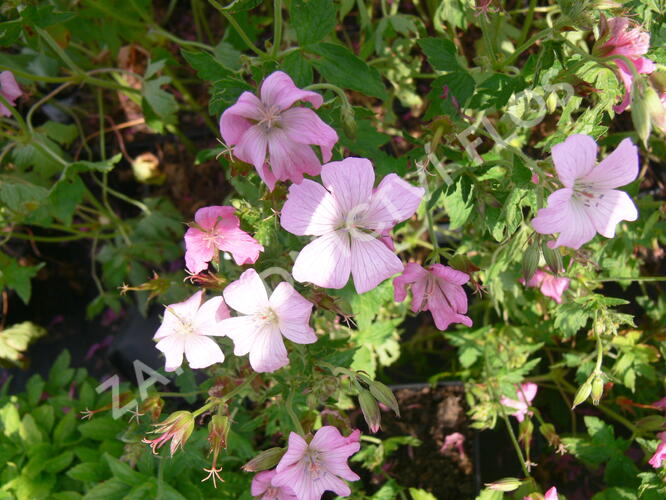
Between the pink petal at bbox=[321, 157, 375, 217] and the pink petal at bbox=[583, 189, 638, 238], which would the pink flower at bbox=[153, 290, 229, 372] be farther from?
the pink petal at bbox=[583, 189, 638, 238]

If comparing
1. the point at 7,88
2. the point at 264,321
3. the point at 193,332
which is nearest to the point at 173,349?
the point at 193,332

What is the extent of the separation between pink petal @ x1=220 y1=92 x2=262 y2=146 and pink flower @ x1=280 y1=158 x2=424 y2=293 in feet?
0.34

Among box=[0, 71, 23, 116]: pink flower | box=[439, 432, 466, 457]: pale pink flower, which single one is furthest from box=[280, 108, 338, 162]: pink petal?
box=[439, 432, 466, 457]: pale pink flower

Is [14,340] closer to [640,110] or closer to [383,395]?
[383,395]

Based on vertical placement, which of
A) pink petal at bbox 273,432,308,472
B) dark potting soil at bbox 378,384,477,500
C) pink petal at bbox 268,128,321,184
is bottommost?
dark potting soil at bbox 378,384,477,500

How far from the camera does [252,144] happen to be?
67 centimetres

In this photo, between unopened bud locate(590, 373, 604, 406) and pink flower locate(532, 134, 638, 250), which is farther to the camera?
unopened bud locate(590, 373, 604, 406)

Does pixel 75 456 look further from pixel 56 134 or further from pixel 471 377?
pixel 471 377

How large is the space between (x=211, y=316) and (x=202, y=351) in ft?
0.17

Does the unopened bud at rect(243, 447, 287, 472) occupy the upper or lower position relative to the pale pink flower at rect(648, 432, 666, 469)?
Answer: upper

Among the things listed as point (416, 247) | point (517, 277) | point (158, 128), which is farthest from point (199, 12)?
point (517, 277)

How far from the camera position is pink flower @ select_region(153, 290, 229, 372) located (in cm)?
73

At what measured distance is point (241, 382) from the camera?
84 cm

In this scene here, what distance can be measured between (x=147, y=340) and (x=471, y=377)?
33.7 inches
